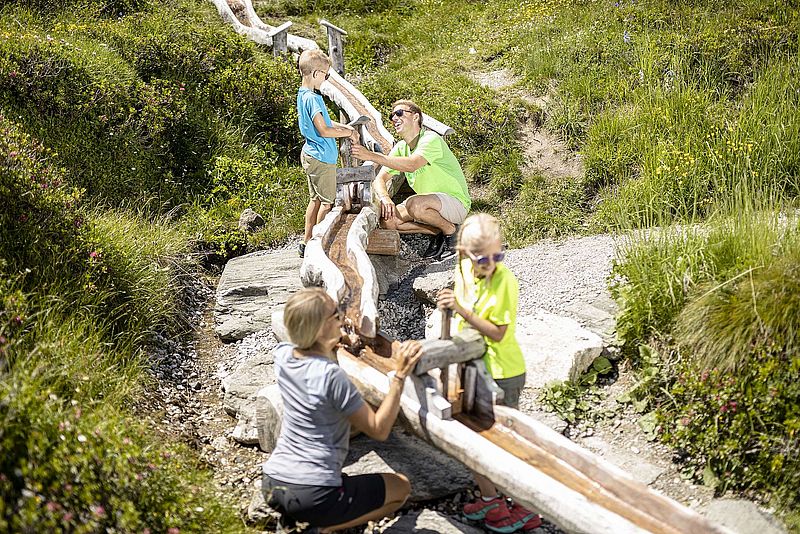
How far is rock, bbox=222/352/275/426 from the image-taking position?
6.24 meters

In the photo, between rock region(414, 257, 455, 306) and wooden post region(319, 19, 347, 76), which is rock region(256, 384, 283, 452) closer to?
rock region(414, 257, 455, 306)

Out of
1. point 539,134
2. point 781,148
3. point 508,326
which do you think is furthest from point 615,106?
point 508,326

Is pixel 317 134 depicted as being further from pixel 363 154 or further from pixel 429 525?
pixel 429 525

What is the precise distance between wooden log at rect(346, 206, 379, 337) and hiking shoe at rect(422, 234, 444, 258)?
81 cm

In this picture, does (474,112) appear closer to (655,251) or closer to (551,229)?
(551,229)

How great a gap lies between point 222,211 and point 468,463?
6.30 metres

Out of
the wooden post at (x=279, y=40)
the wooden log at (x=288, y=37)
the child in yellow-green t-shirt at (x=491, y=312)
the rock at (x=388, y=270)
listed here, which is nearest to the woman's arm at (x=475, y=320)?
the child in yellow-green t-shirt at (x=491, y=312)

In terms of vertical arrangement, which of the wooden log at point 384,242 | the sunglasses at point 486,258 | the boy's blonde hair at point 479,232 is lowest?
the wooden log at point 384,242

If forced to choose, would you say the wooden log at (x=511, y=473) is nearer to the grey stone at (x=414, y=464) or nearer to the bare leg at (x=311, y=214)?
the grey stone at (x=414, y=464)

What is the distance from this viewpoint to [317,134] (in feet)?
25.5

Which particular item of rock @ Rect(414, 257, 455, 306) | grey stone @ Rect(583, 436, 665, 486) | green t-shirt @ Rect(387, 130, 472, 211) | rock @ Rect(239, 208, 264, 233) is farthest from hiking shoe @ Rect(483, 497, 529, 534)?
rock @ Rect(239, 208, 264, 233)

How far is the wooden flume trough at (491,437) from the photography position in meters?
3.83

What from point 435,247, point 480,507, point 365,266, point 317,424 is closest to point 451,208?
point 435,247

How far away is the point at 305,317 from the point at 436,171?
4.15 m
